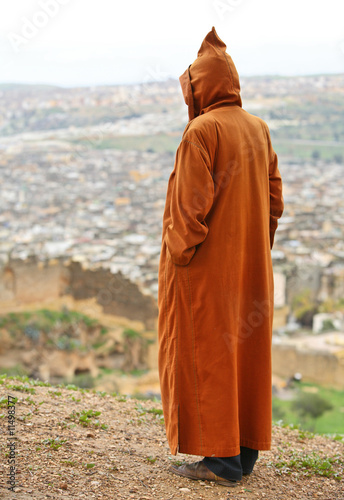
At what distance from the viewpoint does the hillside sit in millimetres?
1757

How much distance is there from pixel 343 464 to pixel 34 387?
4.70 ft

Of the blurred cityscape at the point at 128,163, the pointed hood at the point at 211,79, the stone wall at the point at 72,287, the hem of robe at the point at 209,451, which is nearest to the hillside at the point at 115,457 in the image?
the hem of robe at the point at 209,451

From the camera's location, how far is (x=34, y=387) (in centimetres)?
A: 276

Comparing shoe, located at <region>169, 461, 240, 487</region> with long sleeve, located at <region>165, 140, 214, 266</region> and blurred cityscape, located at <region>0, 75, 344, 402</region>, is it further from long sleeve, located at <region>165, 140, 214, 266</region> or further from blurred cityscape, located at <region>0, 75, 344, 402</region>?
blurred cityscape, located at <region>0, 75, 344, 402</region>

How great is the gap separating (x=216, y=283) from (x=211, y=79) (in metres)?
0.61

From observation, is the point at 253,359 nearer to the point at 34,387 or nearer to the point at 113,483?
the point at 113,483

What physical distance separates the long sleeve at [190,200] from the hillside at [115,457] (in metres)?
0.75

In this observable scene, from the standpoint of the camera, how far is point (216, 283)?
1.71 meters

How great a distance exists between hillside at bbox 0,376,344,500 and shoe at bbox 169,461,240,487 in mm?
19

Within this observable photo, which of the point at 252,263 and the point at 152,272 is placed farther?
the point at 152,272

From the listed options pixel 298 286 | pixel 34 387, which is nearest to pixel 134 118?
pixel 298 286

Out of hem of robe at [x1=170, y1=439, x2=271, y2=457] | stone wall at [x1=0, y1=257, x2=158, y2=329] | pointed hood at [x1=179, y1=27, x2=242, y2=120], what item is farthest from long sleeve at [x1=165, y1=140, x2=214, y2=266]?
stone wall at [x1=0, y1=257, x2=158, y2=329]

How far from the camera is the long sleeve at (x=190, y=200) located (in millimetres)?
1640

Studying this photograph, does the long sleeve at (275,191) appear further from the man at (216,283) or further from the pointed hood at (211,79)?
the pointed hood at (211,79)
